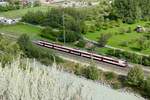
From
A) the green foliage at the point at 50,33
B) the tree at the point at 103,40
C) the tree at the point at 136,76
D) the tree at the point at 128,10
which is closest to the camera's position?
the tree at the point at 136,76

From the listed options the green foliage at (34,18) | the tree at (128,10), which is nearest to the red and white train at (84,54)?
the green foliage at (34,18)

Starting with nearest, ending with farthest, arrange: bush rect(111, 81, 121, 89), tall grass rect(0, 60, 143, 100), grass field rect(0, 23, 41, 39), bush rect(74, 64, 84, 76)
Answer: tall grass rect(0, 60, 143, 100) < bush rect(111, 81, 121, 89) < bush rect(74, 64, 84, 76) < grass field rect(0, 23, 41, 39)

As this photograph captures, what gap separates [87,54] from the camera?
20.7 meters

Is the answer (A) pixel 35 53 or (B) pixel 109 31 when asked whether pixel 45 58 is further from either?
(B) pixel 109 31

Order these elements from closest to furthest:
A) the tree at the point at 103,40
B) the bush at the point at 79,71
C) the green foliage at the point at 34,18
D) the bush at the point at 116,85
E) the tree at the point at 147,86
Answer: the tree at the point at 147,86
the bush at the point at 116,85
the bush at the point at 79,71
the tree at the point at 103,40
the green foliage at the point at 34,18

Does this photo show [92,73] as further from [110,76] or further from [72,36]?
[72,36]

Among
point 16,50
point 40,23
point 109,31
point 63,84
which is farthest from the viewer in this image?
point 40,23

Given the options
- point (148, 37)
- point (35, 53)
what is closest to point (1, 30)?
point (35, 53)

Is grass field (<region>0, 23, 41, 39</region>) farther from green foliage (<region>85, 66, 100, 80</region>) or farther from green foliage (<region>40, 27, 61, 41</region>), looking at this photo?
green foliage (<region>85, 66, 100, 80</region>)

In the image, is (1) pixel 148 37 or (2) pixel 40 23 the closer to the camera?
(1) pixel 148 37

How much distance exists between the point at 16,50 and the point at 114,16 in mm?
11922

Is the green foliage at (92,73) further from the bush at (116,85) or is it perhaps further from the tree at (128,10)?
the tree at (128,10)

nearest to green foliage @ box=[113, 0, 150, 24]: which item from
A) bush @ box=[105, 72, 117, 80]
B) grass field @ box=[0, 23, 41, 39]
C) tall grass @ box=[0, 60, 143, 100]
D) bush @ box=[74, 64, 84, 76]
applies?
grass field @ box=[0, 23, 41, 39]

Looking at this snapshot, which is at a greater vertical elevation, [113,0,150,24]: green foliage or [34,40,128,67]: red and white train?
[113,0,150,24]: green foliage
